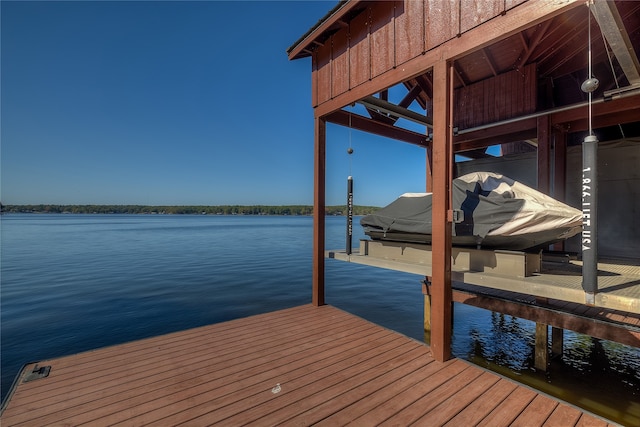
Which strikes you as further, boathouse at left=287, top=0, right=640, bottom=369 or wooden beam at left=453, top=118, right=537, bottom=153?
wooden beam at left=453, top=118, right=537, bottom=153

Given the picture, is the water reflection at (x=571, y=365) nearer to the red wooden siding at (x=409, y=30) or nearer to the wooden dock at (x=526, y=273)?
the wooden dock at (x=526, y=273)

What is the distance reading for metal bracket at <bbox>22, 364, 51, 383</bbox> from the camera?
12.4ft

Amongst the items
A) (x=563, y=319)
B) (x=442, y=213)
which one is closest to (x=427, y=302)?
(x=563, y=319)

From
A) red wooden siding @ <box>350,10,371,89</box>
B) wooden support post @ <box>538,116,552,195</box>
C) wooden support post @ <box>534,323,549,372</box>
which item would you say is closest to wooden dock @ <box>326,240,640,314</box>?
wooden support post @ <box>534,323,549,372</box>

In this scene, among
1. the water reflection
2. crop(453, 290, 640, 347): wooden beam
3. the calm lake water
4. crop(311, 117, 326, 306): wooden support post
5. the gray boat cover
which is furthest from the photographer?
crop(311, 117, 326, 306): wooden support post

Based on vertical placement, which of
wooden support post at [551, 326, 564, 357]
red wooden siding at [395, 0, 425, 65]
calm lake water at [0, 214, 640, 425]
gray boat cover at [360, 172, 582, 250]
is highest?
red wooden siding at [395, 0, 425, 65]

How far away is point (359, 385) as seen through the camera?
3.54 meters

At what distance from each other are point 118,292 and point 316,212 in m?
12.7

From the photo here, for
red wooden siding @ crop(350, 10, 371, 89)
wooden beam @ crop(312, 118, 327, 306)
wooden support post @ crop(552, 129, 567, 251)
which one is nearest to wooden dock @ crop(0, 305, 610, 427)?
wooden beam @ crop(312, 118, 327, 306)

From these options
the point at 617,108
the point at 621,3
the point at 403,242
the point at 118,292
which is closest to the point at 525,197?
the point at 403,242

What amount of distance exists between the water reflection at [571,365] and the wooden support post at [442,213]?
11.5ft

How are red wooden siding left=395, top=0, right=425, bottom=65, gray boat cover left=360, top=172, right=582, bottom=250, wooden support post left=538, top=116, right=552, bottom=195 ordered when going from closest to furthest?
gray boat cover left=360, top=172, right=582, bottom=250 < red wooden siding left=395, top=0, right=425, bottom=65 < wooden support post left=538, top=116, right=552, bottom=195

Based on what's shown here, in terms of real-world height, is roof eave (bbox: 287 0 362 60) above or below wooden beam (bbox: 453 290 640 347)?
above

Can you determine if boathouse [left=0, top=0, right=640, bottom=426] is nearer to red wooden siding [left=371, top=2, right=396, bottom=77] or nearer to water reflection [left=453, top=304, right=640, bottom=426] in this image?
red wooden siding [left=371, top=2, right=396, bottom=77]
